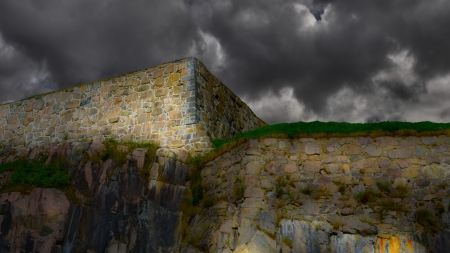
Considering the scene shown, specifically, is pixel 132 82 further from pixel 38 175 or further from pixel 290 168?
pixel 290 168

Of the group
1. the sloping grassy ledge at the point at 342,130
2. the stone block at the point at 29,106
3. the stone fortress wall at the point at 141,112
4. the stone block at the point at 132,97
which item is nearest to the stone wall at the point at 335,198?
the sloping grassy ledge at the point at 342,130

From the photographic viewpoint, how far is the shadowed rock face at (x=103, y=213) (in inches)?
531

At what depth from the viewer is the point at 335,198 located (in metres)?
12.1

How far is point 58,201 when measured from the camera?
14.6m

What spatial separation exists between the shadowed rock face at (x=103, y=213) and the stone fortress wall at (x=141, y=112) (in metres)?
1.85

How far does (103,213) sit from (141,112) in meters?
4.68

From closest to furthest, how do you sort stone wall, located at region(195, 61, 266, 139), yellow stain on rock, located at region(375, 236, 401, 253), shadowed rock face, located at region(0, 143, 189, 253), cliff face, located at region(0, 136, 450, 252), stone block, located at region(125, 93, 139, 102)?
yellow stain on rock, located at region(375, 236, 401, 253) < cliff face, located at region(0, 136, 450, 252) < shadowed rock face, located at region(0, 143, 189, 253) < stone wall, located at region(195, 61, 266, 139) < stone block, located at region(125, 93, 139, 102)

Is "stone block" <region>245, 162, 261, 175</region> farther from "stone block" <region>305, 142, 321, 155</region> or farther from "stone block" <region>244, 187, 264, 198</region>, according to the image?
"stone block" <region>305, 142, 321, 155</region>

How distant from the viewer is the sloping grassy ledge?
502 inches

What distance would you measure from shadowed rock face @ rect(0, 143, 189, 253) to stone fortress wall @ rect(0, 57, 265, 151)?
6.06 ft

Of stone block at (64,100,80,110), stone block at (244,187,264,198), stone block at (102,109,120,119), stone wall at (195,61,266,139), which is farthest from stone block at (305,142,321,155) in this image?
stone block at (64,100,80,110)

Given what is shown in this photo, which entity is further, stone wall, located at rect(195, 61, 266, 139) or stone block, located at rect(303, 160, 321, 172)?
stone wall, located at rect(195, 61, 266, 139)

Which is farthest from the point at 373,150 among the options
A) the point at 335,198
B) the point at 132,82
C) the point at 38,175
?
the point at 38,175

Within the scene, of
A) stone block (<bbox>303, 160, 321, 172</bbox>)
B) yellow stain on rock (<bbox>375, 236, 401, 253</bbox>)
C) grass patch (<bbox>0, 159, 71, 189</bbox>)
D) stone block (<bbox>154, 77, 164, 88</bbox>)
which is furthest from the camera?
stone block (<bbox>154, 77, 164, 88</bbox>)
